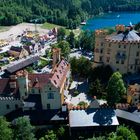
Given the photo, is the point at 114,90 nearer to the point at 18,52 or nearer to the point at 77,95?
the point at 77,95

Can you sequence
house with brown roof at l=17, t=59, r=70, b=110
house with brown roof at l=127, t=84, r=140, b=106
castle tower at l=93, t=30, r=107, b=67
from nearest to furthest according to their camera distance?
house with brown roof at l=17, t=59, r=70, b=110
house with brown roof at l=127, t=84, r=140, b=106
castle tower at l=93, t=30, r=107, b=67

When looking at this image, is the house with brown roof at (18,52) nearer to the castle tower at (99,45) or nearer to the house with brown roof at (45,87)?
the castle tower at (99,45)

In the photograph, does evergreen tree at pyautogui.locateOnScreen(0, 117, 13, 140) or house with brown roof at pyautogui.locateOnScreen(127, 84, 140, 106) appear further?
house with brown roof at pyautogui.locateOnScreen(127, 84, 140, 106)

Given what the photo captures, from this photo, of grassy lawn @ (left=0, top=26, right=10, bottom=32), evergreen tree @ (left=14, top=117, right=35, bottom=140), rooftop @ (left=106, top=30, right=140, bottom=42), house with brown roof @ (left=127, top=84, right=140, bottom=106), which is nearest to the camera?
evergreen tree @ (left=14, top=117, right=35, bottom=140)

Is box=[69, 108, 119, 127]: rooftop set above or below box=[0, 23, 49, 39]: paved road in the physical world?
above

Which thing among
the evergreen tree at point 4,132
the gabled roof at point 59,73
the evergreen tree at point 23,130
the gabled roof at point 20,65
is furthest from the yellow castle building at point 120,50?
the evergreen tree at point 4,132

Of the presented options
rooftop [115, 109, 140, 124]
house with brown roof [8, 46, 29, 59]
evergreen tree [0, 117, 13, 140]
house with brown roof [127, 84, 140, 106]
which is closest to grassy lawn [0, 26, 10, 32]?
house with brown roof [8, 46, 29, 59]

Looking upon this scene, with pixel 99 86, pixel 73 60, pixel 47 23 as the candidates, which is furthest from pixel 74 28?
pixel 99 86

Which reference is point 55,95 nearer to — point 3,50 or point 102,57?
point 102,57

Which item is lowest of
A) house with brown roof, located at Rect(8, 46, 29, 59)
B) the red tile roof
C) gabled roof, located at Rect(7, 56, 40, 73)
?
house with brown roof, located at Rect(8, 46, 29, 59)

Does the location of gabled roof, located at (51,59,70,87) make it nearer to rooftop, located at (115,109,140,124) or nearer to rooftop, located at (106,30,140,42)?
rooftop, located at (115,109,140,124)
